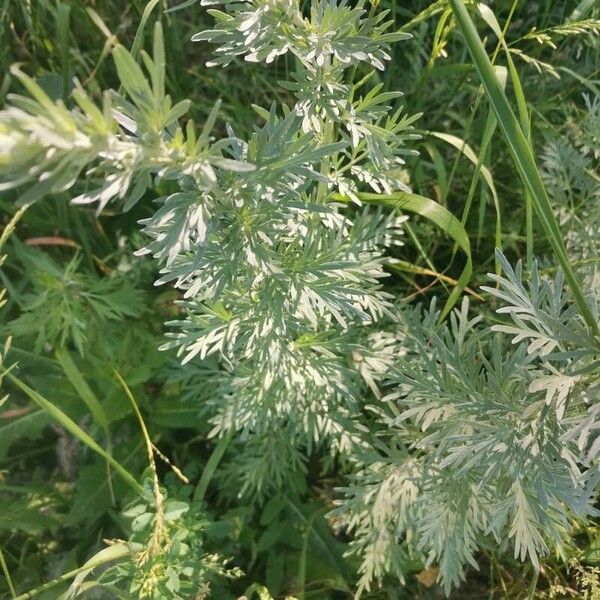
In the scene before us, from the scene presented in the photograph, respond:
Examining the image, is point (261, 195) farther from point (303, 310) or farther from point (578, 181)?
point (578, 181)

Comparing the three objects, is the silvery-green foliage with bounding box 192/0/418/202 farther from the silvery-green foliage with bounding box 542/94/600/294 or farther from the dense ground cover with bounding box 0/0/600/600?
the silvery-green foliage with bounding box 542/94/600/294

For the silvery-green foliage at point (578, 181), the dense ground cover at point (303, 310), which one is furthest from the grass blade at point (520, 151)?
the silvery-green foliage at point (578, 181)

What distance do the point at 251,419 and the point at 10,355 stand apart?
71 cm

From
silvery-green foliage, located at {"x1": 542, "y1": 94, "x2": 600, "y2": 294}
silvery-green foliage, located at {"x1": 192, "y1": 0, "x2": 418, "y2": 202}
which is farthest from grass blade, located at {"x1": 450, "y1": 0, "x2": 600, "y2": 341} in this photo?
silvery-green foliage, located at {"x1": 542, "y1": 94, "x2": 600, "y2": 294}

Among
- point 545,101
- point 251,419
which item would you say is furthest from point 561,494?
point 545,101

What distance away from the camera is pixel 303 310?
1.07 m

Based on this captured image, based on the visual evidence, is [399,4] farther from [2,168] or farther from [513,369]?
[2,168]

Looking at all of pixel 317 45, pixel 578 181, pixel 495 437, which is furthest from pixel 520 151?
pixel 578 181

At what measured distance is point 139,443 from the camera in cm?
166

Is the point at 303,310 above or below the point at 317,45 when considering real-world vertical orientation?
below

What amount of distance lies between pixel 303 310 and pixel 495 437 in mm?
347

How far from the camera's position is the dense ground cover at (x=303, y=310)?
2.84 ft

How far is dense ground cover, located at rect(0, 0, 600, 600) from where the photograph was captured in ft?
2.84

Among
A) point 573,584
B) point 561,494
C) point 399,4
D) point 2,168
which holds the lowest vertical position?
point 573,584
